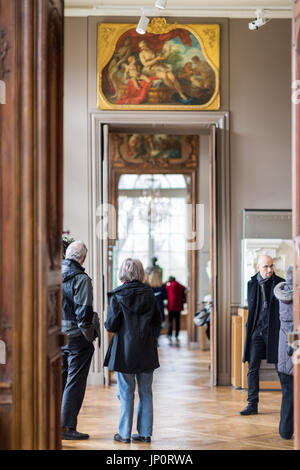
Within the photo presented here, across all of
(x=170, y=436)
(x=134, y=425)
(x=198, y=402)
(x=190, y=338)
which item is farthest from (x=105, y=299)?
(x=190, y=338)

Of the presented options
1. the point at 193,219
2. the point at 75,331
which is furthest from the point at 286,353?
the point at 193,219

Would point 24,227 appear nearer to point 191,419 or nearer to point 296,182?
point 296,182

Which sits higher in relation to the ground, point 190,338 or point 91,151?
point 91,151

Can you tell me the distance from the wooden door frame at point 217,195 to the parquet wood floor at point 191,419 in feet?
2.35

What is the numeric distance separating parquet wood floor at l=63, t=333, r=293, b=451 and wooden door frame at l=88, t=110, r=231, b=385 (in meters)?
0.72

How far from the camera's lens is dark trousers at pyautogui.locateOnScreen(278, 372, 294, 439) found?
6.21 metres

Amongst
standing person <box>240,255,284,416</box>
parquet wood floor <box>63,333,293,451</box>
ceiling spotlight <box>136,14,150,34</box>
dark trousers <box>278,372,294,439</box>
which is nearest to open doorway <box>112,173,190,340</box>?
parquet wood floor <box>63,333,293,451</box>

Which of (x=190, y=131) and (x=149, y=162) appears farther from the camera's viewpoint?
(x=149, y=162)

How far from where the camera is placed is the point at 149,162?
48.3 feet

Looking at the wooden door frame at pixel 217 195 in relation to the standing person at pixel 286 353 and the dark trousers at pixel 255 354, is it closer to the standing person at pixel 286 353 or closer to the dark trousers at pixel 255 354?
the dark trousers at pixel 255 354

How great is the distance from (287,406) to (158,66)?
213 inches

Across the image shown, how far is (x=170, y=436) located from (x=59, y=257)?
2.92m

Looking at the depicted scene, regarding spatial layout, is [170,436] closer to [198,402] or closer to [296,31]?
[198,402]

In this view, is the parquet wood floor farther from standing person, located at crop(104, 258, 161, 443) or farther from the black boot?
standing person, located at crop(104, 258, 161, 443)
